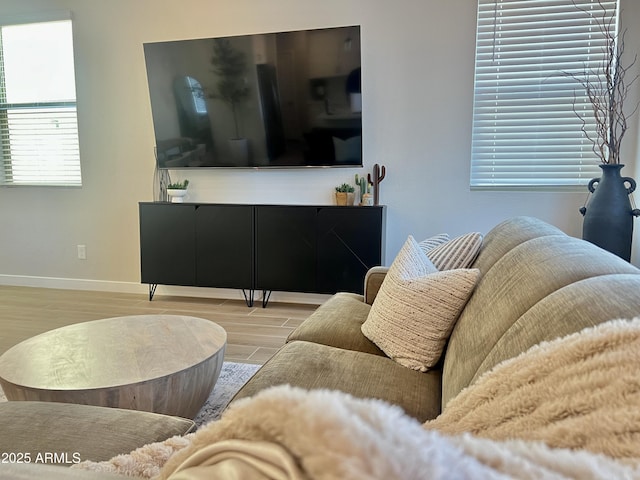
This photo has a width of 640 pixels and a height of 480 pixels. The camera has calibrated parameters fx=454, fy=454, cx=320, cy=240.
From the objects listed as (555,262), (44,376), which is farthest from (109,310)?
(555,262)

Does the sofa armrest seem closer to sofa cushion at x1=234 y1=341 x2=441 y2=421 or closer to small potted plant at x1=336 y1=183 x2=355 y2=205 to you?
sofa cushion at x1=234 y1=341 x2=441 y2=421

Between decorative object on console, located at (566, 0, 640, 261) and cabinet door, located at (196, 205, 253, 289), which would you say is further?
cabinet door, located at (196, 205, 253, 289)

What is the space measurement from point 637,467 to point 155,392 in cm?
151

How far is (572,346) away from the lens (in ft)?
2.13

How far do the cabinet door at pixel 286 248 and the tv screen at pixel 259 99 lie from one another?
0.45 m

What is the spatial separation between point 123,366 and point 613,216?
9.08ft

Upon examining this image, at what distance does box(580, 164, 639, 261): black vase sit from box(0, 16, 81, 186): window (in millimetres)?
4369

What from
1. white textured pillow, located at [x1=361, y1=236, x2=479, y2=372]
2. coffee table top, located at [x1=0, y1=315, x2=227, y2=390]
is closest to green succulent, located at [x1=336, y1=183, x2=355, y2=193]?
coffee table top, located at [x1=0, y1=315, x2=227, y2=390]

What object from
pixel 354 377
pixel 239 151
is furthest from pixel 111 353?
pixel 239 151

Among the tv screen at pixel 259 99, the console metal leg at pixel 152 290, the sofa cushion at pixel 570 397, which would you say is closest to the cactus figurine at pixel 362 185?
the tv screen at pixel 259 99

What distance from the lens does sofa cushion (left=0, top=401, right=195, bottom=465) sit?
1.01 m

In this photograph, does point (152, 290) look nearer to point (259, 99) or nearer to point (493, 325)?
point (259, 99)

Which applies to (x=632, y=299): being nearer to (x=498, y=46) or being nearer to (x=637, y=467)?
(x=637, y=467)

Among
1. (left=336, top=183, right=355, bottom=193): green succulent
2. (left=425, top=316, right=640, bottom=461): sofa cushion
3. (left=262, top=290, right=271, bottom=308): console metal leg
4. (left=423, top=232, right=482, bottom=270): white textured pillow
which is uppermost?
(left=336, top=183, right=355, bottom=193): green succulent
